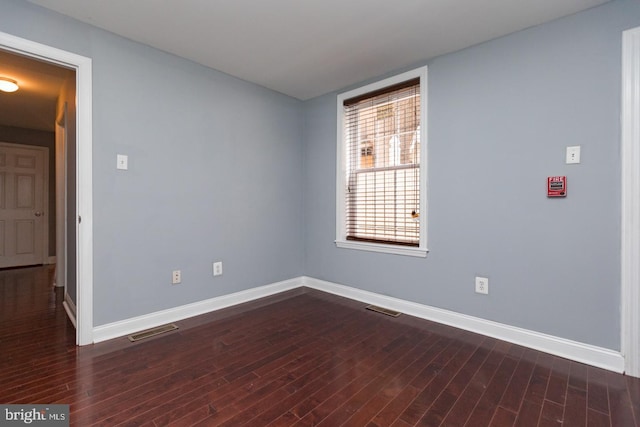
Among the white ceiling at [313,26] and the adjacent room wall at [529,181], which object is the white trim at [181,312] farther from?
the white ceiling at [313,26]

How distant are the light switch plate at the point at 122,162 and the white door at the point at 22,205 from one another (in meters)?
4.57

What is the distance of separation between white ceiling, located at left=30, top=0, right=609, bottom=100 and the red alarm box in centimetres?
115

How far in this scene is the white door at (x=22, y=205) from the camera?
525cm

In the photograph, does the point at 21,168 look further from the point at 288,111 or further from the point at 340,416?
the point at 340,416

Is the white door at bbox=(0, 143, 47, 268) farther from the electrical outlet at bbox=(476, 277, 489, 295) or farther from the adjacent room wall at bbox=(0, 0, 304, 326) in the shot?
the electrical outlet at bbox=(476, 277, 489, 295)

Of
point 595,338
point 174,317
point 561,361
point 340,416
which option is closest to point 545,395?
point 561,361

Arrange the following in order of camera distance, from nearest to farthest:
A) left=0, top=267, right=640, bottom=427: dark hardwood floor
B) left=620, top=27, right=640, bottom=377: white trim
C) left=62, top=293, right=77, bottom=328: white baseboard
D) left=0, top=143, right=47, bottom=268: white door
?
left=0, top=267, right=640, bottom=427: dark hardwood floor < left=620, top=27, right=640, bottom=377: white trim < left=62, top=293, right=77, bottom=328: white baseboard < left=0, top=143, right=47, bottom=268: white door

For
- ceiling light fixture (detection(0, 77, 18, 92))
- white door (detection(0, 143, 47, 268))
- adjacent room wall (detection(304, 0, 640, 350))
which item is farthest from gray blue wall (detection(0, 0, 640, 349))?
white door (detection(0, 143, 47, 268))

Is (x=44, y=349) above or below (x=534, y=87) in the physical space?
below

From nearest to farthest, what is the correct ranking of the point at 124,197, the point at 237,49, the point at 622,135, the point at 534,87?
the point at 622,135, the point at 534,87, the point at 124,197, the point at 237,49

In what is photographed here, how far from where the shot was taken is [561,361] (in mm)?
2141

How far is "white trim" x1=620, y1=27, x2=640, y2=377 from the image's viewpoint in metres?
1.94

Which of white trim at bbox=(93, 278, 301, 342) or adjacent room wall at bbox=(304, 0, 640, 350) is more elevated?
adjacent room wall at bbox=(304, 0, 640, 350)

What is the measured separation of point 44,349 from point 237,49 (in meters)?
2.79
